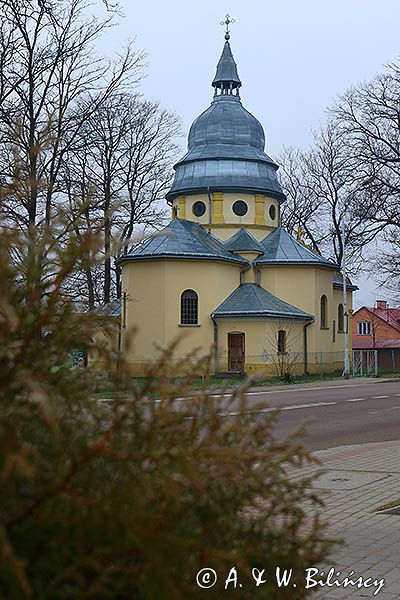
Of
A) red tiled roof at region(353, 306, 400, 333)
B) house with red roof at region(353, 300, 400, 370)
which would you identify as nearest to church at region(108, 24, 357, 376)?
house with red roof at region(353, 300, 400, 370)

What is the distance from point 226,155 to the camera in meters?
45.6

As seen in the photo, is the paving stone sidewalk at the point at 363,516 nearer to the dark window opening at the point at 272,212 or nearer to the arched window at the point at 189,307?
the arched window at the point at 189,307

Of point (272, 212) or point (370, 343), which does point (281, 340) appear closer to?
point (272, 212)

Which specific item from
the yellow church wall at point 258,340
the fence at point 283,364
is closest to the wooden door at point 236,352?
the fence at point 283,364

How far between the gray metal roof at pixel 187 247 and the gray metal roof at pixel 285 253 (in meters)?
1.44

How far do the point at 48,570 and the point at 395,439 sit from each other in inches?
548

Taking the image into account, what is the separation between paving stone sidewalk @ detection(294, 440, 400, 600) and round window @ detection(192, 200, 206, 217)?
3244cm

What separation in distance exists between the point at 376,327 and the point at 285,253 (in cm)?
3470

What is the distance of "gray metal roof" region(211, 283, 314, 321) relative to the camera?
40.1 meters

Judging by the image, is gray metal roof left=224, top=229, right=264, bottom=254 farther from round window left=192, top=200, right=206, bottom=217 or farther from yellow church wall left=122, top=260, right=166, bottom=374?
yellow church wall left=122, top=260, right=166, bottom=374

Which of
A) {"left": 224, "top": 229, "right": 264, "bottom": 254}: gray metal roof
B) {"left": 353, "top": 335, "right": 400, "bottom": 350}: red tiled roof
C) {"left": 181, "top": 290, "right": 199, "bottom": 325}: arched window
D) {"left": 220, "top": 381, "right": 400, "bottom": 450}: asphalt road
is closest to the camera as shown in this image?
{"left": 220, "top": 381, "right": 400, "bottom": 450}: asphalt road

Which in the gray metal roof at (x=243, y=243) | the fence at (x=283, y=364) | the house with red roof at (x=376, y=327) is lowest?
the fence at (x=283, y=364)

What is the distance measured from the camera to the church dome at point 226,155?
147 feet

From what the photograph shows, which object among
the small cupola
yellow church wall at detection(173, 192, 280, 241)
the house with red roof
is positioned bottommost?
the house with red roof
